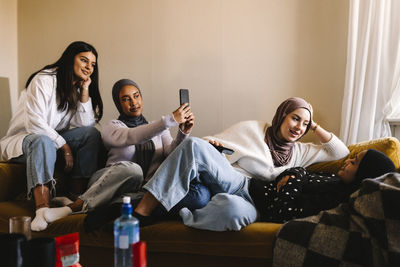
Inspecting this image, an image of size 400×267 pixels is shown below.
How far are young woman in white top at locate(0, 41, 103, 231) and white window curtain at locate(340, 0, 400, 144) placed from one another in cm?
153

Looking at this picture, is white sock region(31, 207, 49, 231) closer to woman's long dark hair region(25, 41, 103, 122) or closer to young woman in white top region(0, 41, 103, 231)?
young woman in white top region(0, 41, 103, 231)

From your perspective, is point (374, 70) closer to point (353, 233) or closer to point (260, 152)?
point (260, 152)

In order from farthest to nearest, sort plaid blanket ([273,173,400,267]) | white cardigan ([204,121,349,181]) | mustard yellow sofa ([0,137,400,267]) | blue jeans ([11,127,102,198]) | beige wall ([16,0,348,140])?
beige wall ([16,0,348,140]), white cardigan ([204,121,349,181]), blue jeans ([11,127,102,198]), mustard yellow sofa ([0,137,400,267]), plaid blanket ([273,173,400,267])

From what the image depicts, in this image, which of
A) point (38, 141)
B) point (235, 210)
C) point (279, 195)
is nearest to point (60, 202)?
point (38, 141)

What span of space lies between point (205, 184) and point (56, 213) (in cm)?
70

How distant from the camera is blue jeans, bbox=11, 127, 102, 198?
1.99m

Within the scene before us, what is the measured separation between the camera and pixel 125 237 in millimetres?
1134

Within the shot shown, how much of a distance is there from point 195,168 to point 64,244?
669 millimetres

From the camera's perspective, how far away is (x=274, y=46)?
2627 mm

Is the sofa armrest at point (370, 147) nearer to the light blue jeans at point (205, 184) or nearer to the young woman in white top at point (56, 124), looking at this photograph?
the light blue jeans at point (205, 184)

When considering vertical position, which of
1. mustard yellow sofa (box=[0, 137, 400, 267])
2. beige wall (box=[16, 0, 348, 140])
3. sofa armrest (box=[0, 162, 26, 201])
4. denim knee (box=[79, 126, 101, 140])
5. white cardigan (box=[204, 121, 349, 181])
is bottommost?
mustard yellow sofa (box=[0, 137, 400, 267])

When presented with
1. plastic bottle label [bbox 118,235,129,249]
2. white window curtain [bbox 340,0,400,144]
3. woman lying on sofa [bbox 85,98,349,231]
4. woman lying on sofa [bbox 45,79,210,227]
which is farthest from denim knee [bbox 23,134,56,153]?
white window curtain [bbox 340,0,400,144]

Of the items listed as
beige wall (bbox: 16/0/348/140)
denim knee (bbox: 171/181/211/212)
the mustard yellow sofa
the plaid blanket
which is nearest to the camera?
the plaid blanket

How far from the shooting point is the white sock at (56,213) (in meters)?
1.81
